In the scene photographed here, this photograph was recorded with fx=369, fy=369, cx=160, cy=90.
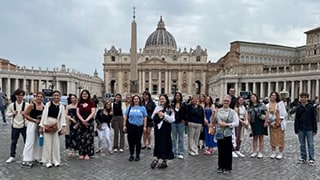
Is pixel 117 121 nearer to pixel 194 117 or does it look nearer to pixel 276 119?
pixel 194 117

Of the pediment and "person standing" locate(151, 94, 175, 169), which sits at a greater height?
the pediment

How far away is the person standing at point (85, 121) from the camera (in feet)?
30.9

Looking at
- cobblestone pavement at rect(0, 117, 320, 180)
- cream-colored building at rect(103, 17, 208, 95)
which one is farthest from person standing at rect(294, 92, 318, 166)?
cream-colored building at rect(103, 17, 208, 95)

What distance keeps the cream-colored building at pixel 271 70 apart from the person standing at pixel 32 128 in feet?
175

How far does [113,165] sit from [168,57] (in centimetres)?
10855

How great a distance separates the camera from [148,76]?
115 metres

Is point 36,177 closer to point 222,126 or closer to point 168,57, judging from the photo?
point 222,126

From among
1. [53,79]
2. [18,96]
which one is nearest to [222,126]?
[18,96]

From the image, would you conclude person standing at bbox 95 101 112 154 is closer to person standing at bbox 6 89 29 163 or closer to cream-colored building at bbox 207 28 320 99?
person standing at bbox 6 89 29 163

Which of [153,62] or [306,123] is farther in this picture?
[153,62]

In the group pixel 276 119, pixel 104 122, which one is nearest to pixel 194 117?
pixel 276 119

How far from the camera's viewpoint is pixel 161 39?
12656cm

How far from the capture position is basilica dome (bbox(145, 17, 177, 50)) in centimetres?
12562

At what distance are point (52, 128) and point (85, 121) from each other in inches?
39.4
